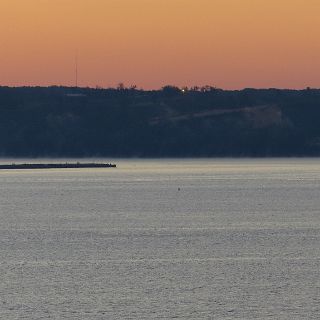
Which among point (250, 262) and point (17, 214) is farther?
point (17, 214)

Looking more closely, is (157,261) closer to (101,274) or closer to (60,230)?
(101,274)

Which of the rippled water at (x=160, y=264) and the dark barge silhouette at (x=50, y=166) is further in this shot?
the dark barge silhouette at (x=50, y=166)

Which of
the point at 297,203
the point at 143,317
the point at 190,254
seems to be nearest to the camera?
the point at 143,317

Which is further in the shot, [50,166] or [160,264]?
[50,166]

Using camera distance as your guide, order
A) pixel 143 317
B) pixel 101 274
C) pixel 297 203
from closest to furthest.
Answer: pixel 143 317 < pixel 101 274 < pixel 297 203

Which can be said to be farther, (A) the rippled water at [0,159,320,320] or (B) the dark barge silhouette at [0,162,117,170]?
(B) the dark barge silhouette at [0,162,117,170]

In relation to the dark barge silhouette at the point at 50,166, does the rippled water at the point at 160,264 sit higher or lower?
lower

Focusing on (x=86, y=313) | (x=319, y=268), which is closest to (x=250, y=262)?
(x=319, y=268)

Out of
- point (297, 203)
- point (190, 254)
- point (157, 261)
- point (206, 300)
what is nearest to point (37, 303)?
point (206, 300)

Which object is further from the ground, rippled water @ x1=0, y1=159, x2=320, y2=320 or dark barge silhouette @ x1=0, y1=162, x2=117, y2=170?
dark barge silhouette @ x1=0, y1=162, x2=117, y2=170

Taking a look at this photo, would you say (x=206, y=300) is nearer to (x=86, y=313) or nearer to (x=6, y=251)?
(x=86, y=313)
